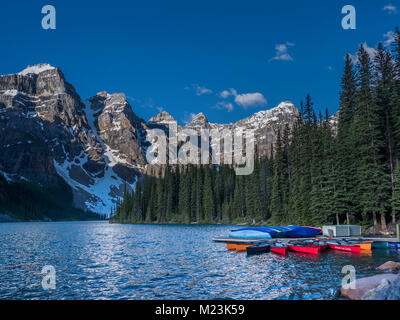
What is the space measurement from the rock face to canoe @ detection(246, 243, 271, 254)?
17632 mm

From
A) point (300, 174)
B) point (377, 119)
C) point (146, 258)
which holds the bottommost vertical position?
point (146, 258)

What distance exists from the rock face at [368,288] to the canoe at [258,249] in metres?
17.6

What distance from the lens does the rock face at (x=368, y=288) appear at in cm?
1378

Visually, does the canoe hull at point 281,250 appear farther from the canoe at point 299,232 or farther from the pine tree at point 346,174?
the pine tree at point 346,174

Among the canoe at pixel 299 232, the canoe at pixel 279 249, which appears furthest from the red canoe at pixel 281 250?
the canoe at pixel 299 232

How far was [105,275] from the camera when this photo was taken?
23250 millimetres

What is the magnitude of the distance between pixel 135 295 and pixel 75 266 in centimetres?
1295

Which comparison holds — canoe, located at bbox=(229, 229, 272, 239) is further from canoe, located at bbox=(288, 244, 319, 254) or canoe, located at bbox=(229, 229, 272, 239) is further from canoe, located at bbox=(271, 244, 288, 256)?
canoe, located at bbox=(271, 244, 288, 256)

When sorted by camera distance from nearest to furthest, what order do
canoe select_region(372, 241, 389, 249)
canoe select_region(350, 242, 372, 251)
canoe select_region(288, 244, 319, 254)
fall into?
1. canoe select_region(288, 244, 319, 254)
2. canoe select_region(350, 242, 372, 251)
3. canoe select_region(372, 241, 389, 249)

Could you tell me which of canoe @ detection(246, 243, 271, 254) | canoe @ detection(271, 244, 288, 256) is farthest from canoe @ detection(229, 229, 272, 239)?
canoe @ detection(271, 244, 288, 256)

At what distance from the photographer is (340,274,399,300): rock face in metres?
13.8

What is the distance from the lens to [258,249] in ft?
109
